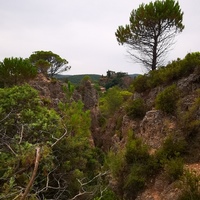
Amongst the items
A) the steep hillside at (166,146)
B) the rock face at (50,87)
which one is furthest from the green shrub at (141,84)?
the rock face at (50,87)

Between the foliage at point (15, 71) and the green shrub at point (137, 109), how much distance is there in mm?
14617

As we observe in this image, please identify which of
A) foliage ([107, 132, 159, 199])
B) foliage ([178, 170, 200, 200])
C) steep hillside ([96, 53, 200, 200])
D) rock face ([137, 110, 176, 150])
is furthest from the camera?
rock face ([137, 110, 176, 150])

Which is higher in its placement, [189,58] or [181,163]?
[189,58]

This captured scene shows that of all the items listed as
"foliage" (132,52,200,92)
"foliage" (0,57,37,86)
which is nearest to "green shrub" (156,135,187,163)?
"foliage" (132,52,200,92)

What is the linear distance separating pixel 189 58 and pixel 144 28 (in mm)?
6299

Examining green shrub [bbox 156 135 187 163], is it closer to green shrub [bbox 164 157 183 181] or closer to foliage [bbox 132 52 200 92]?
green shrub [bbox 164 157 183 181]

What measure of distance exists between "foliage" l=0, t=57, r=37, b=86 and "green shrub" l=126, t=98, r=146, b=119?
14.6m

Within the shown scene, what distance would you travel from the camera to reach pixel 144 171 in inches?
341

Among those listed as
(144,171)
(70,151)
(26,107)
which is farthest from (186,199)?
(26,107)

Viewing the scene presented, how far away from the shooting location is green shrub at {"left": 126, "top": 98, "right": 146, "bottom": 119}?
523 inches

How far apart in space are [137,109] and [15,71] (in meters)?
15.6

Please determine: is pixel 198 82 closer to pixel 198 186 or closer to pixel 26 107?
pixel 198 186

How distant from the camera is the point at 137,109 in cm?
1341

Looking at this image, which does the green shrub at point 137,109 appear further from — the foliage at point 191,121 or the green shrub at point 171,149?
the green shrub at point 171,149
